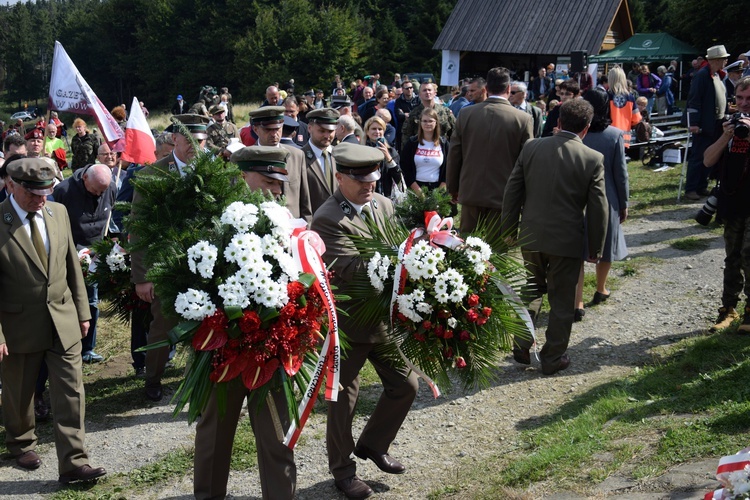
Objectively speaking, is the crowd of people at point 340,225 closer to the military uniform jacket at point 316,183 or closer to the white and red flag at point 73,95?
the military uniform jacket at point 316,183

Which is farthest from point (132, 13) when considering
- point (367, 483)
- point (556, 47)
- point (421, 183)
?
point (367, 483)

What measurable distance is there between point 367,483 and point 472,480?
718mm

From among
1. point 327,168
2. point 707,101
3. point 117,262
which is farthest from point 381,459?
point 707,101

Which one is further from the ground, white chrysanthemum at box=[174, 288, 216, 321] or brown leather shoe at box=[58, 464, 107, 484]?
white chrysanthemum at box=[174, 288, 216, 321]

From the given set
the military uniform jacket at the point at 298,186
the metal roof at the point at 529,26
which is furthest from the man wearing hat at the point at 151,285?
the metal roof at the point at 529,26

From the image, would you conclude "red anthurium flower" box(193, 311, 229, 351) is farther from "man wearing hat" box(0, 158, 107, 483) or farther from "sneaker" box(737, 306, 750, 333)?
"sneaker" box(737, 306, 750, 333)

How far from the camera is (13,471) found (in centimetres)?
607

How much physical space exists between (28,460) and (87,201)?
109 inches

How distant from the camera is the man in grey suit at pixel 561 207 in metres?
6.92

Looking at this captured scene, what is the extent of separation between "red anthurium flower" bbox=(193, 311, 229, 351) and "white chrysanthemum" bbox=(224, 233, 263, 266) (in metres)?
0.29

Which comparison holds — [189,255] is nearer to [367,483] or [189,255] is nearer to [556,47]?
[367,483]

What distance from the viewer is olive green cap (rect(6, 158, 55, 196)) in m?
5.53

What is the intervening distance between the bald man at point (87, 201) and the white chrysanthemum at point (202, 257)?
387 cm

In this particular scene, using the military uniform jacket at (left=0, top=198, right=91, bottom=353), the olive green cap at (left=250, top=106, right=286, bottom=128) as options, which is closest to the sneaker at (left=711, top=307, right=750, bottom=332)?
the olive green cap at (left=250, top=106, right=286, bottom=128)
